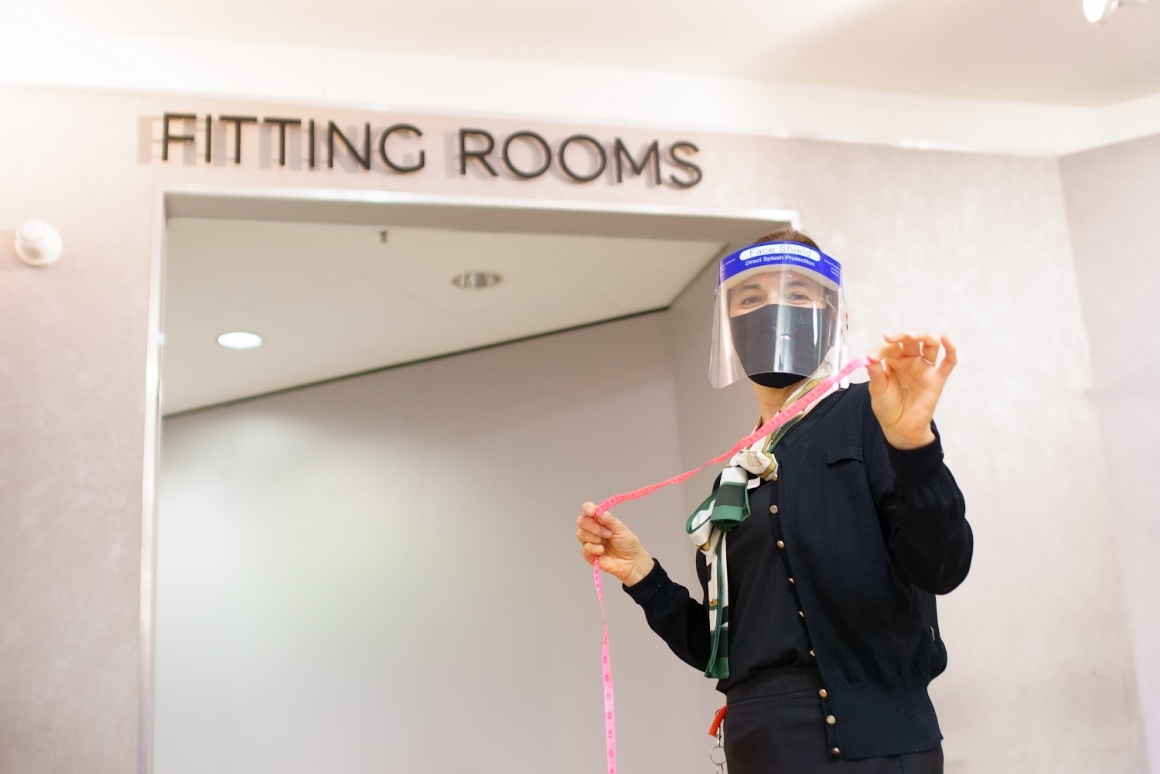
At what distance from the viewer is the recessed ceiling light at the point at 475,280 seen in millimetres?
3494

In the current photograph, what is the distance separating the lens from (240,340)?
158 inches

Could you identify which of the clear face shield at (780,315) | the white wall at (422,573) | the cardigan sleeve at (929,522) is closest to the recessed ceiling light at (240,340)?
the white wall at (422,573)

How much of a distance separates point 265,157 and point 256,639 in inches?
105

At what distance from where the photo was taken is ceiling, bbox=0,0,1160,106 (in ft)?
8.32

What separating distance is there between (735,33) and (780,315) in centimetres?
144

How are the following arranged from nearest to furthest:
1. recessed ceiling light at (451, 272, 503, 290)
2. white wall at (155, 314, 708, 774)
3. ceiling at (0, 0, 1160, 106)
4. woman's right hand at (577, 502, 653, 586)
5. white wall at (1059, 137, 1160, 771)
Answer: woman's right hand at (577, 502, 653, 586) < ceiling at (0, 0, 1160, 106) < white wall at (1059, 137, 1160, 771) < recessed ceiling light at (451, 272, 503, 290) < white wall at (155, 314, 708, 774)

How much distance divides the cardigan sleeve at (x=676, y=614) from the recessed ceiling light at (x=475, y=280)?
1.94 m

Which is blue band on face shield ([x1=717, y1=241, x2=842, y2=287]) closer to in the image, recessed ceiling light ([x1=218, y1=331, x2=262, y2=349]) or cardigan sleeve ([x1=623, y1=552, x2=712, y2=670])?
cardigan sleeve ([x1=623, y1=552, x2=712, y2=670])

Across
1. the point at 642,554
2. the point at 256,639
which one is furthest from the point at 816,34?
the point at 256,639

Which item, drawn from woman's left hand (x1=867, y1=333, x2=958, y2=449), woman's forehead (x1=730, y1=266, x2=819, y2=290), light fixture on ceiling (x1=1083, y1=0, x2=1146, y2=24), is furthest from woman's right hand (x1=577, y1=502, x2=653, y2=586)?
light fixture on ceiling (x1=1083, y1=0, x2=1146, y2=24)

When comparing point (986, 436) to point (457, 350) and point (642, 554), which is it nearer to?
point (642, 554)

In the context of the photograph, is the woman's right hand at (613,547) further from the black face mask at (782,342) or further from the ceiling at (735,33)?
the ceiling at (735,33)

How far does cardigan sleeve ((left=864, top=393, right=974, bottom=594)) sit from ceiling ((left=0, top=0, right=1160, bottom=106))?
165 centimetres

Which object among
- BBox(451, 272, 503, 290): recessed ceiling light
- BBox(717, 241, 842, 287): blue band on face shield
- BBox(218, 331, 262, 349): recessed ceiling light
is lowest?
BBox(717, 241, 842, 287): blue band on face shield
